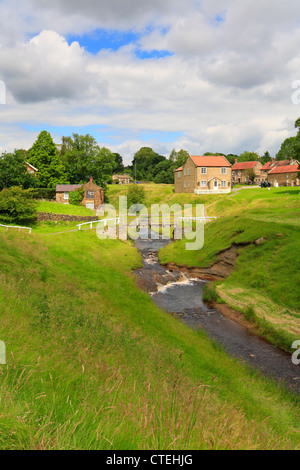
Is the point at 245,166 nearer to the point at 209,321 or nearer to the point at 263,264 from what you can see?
the point at 263,264

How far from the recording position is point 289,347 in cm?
1596

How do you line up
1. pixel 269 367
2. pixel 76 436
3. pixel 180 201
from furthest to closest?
pixel 180 201 < pixel 269 367 < pixel 76 436

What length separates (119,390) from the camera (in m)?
5.27

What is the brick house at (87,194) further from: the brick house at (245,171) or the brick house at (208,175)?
the brick house at (245,171)

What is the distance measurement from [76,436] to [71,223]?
43847 mm

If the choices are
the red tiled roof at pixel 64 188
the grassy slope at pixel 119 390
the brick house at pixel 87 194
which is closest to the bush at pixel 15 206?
the brick house at pixel 87 194

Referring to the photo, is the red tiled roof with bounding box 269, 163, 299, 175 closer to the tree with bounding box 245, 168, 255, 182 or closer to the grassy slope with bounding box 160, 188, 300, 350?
the tree with bounding box 245, 168, 255, 182

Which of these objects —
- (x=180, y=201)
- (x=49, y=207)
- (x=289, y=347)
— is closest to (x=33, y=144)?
(x=49, y=207)

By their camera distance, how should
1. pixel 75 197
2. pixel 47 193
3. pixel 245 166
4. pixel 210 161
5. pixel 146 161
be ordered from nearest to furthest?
pixel 47 193
pixel 75 197
pixel 210 161
pixel 245 166
pixel 146 161

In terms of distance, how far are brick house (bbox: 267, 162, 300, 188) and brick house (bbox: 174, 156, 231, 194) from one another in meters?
15.1

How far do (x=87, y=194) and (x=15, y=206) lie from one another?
28710 mm

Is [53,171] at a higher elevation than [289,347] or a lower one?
higher

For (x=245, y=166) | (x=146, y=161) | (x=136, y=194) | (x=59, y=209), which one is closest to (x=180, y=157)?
(x=245, y=166)

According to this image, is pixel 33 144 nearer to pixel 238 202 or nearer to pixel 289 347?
pixel 238 202
